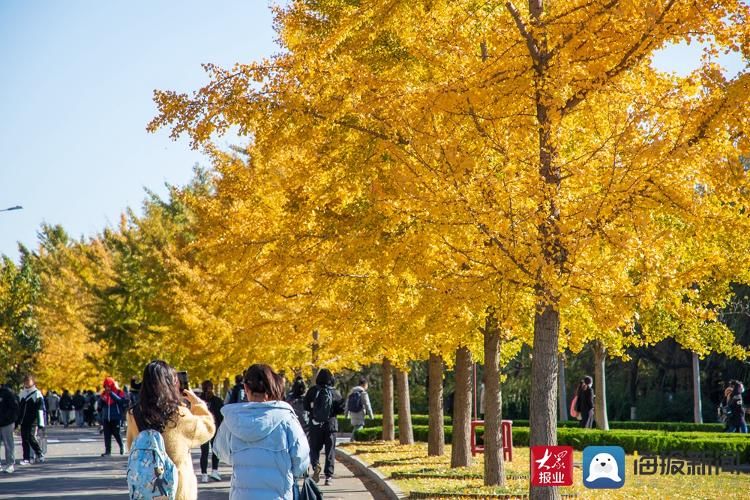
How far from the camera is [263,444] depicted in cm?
766

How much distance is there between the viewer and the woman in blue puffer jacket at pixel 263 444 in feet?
25.0

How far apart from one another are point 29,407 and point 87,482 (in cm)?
435

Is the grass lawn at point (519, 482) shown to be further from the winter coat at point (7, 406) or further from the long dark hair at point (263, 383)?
the long dark hair at point (263, 383)

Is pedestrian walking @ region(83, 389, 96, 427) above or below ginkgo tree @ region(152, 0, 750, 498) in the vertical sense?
below

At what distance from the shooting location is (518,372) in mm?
47281

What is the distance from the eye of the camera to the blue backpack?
7.25 m

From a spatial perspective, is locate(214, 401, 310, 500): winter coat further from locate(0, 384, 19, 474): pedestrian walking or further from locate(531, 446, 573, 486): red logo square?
locate(0, 384, 19, 474): pedestrian walking

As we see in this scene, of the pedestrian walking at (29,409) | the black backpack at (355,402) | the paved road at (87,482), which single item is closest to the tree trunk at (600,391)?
the black backpack at (355,402)

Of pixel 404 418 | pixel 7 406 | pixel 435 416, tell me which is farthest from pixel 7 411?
pixel 404 418

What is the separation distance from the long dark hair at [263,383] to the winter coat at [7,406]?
1470cm

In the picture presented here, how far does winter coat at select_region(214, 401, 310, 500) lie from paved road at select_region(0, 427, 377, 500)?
9.09 m

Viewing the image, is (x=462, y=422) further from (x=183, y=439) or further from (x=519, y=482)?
(x=183, y=439)

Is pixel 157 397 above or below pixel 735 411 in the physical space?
above

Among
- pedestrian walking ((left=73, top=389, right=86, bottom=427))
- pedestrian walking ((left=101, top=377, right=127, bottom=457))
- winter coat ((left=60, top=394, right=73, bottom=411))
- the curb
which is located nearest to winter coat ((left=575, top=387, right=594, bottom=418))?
the curb
